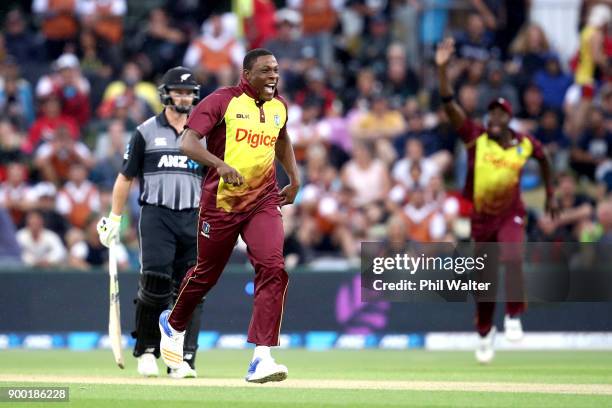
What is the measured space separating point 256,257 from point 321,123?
11.4 meters

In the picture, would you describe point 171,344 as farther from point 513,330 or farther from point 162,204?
point 513,330

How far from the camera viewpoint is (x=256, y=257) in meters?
9.98

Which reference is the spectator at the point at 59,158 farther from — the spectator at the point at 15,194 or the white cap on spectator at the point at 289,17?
the white cap on spectator at the point at 289,17

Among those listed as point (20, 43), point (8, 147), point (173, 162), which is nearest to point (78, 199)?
point (8, 147)

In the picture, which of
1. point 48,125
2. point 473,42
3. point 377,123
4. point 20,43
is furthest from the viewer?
point 20,43

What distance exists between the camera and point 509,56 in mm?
23406

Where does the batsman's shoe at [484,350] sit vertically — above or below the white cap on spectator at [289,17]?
below

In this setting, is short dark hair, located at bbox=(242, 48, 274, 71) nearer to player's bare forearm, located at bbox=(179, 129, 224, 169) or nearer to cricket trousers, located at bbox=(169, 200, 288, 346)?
player's bare forearm, located at bbox=(179, 129, 224, 169)

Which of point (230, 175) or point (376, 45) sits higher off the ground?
point (376, 45)

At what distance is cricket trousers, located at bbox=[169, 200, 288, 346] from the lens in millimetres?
9914

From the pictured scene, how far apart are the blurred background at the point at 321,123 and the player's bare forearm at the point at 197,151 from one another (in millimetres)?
7815

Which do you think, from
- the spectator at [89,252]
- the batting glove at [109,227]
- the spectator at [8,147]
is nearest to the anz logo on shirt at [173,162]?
the batting glove at [109,227]

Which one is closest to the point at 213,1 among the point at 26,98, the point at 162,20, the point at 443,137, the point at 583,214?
the point at 162,20

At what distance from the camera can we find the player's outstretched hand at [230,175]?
9484 mm
